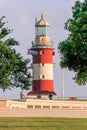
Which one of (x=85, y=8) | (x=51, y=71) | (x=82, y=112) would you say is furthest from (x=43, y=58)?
(x=85, y=8)

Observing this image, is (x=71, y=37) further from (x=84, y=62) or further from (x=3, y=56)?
(x=3, y=56)

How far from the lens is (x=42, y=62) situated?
3457 inches

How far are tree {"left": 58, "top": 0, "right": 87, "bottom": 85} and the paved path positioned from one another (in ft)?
34.2

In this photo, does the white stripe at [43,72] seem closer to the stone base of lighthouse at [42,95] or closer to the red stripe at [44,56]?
the red stripe at [44,56]

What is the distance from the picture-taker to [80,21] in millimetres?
39562

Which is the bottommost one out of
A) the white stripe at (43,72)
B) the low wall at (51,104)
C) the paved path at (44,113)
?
the paved path at (44,113)

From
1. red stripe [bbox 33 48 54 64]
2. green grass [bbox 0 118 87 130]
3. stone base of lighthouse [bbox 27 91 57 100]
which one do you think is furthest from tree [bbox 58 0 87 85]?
red stripe [bbox 33 48 54 64]

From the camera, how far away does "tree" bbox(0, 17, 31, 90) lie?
49062mm

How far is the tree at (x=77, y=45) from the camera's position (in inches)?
1544

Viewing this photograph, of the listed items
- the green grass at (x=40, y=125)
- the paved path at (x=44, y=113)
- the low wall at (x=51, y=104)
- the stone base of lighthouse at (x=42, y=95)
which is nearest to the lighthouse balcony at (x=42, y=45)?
the stone base of lighthouse at (x=42, y=95)

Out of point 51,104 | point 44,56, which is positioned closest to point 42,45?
point 44,56

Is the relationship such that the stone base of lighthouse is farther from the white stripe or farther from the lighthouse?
the white stripe

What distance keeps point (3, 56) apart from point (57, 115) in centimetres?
655

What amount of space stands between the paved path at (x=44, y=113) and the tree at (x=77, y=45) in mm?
10423
